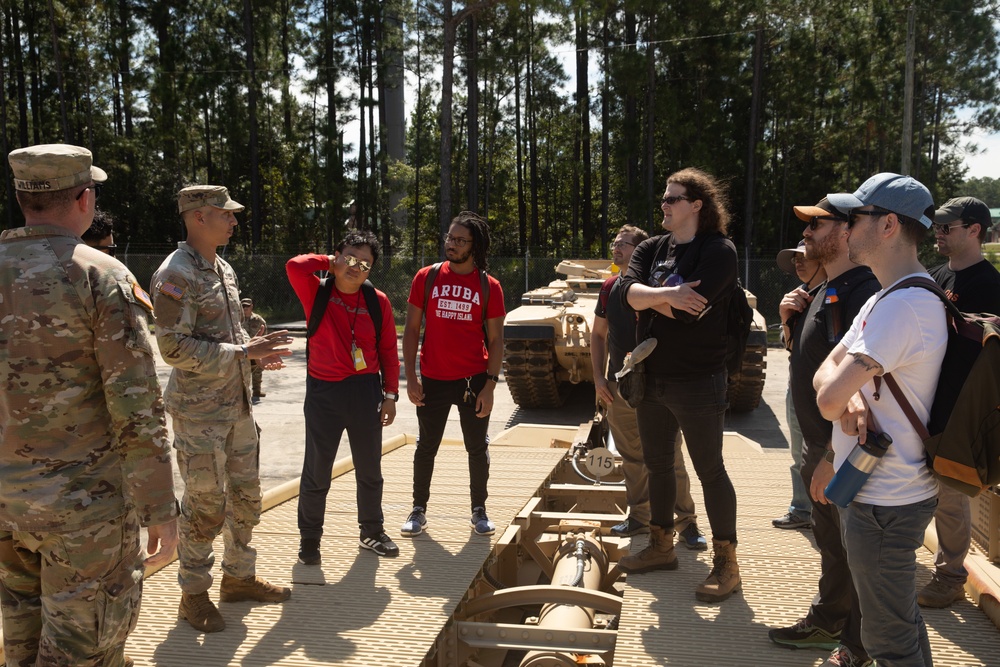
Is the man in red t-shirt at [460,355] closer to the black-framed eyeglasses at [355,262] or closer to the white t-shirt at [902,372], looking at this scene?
the black-framed eyeglasses at [355,262]

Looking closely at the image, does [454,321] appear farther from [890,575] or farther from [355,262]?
[890,575]

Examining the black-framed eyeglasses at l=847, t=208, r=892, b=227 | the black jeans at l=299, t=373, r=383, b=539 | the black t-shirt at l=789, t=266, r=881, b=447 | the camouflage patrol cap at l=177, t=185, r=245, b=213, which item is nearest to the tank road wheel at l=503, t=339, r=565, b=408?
the black jeans at l=299, t=373, r=383, b=539

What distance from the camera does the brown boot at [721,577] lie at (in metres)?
3.81

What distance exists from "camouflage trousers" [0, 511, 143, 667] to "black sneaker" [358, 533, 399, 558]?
5.83 feet

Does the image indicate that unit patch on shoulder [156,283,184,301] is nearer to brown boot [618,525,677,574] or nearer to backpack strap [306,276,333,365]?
backpack strap [306,276,333,365]

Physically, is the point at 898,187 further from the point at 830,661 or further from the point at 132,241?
the point at 132,241

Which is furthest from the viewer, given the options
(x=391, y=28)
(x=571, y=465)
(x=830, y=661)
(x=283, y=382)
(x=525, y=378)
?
(x=391, y=28)

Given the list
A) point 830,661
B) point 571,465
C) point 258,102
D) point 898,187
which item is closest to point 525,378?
point 571,465

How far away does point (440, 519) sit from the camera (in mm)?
5027

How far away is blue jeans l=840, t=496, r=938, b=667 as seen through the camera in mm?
2562

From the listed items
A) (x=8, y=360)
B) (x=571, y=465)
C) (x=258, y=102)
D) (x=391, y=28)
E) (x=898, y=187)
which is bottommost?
(x=571, y=465)

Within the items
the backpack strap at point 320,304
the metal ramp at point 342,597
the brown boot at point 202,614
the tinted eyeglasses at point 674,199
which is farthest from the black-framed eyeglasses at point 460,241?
the brown boot at point 202,614

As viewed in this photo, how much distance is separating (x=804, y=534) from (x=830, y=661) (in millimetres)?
1631

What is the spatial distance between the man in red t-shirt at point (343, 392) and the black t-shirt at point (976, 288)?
2.75m
